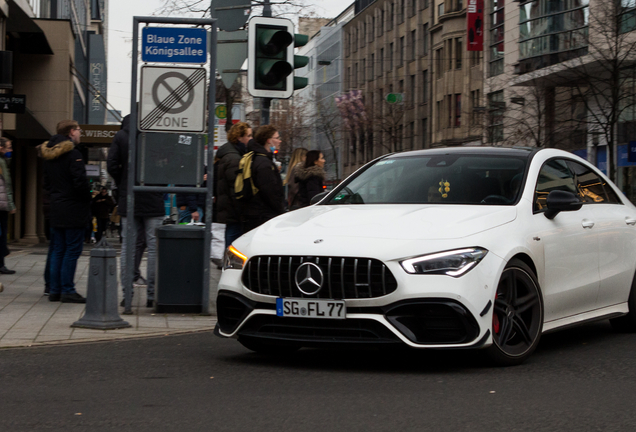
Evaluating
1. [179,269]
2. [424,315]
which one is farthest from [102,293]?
[424,315]

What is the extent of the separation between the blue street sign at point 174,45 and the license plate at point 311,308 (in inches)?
153

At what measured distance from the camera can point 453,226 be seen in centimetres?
608

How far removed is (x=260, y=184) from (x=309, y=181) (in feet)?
5.66

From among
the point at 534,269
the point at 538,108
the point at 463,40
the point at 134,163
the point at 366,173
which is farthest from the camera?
the point at 463,40

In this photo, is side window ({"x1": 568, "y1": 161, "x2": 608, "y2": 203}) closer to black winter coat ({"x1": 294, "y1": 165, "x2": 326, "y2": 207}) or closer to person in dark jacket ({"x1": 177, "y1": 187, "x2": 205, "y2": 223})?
black winter coat ({"x1": 294, "y1": 165, "x2": 326, "y2": 207})

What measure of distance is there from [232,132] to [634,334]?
5.37 metres

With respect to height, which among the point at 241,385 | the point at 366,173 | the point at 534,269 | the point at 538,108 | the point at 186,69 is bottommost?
the point at 241,385

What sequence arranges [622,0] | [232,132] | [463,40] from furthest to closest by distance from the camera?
[463,40], [622,0], [232,132]

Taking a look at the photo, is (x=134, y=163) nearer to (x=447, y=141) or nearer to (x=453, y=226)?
(x=453, y=226)

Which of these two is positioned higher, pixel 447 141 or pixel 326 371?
pixel 447 141

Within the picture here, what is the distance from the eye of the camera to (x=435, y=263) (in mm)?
5789

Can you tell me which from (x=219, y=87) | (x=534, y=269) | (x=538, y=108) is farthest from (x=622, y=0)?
(x=534, y=269)

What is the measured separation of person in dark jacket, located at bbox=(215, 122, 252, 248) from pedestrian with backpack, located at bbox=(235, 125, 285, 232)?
0.81 m

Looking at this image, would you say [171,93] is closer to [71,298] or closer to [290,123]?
[71,298]
